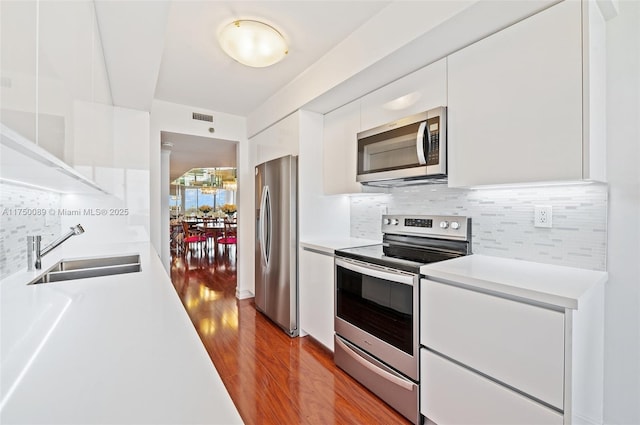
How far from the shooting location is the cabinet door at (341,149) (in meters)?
2.51

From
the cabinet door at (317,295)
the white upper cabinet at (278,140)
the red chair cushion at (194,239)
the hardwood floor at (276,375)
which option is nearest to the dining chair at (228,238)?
the red chair cushion at (194,239)

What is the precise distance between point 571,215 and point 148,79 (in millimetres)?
2937

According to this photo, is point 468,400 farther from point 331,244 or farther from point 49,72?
point 49,72

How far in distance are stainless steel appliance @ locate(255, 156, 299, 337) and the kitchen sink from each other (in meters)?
1.24

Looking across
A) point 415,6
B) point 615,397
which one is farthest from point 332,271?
point 415,6

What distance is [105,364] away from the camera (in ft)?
2.11

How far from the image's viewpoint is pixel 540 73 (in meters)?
1.38

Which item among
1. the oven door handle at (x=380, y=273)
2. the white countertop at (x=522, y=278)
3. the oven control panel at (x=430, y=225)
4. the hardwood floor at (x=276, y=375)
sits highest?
the oven control panel at (x=430, y=225)

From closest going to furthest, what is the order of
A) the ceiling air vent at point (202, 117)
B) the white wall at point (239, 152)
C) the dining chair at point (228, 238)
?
the white wall at point (239, 152), the ceiling air vent at point (202, 117), the dining chair at point (228, 238)

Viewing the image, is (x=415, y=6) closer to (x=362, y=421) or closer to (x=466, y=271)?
(x=466, y=271)

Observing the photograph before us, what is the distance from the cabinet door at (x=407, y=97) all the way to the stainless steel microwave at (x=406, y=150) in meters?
0.09

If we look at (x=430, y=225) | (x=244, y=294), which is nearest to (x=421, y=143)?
(x=430, y=225)

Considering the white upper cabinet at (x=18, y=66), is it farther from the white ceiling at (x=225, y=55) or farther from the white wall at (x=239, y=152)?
the white wall at (x=239, y=152)

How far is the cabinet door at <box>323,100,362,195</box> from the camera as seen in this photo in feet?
8.24
